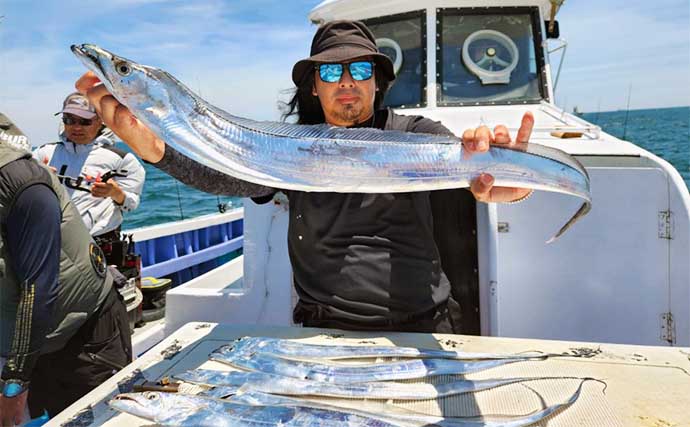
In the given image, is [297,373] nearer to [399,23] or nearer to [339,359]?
[339,359]

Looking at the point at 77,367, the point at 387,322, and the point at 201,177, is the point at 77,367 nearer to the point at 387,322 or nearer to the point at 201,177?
the point at 201,177

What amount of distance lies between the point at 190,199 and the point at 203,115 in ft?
79.4

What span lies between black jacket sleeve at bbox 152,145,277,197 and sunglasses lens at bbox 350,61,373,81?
730mm

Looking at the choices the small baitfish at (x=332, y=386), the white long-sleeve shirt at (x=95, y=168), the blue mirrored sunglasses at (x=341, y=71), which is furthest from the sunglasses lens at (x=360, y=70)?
the white long-sleeve shirt at (x=95, y=168)

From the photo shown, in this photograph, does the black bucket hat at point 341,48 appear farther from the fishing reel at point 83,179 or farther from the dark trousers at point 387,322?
the fishing reel at point 83,179

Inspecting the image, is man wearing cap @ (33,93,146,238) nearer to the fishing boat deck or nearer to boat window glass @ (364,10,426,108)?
the fishing boat deck

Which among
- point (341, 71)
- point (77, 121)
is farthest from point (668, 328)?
point (77, 121)

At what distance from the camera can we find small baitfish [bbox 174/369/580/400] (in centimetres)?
180

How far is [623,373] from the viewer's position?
1.91 m

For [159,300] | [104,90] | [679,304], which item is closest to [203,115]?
[104,90]

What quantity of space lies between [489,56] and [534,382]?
15.8ft

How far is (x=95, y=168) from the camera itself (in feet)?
15.6

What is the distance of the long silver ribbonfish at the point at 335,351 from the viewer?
2.08 m

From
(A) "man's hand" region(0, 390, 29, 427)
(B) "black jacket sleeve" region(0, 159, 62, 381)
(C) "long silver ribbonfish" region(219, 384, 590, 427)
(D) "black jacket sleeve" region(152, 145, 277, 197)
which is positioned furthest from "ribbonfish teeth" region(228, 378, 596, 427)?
(A) "man's hand" region(0, 390, 29, 427)
